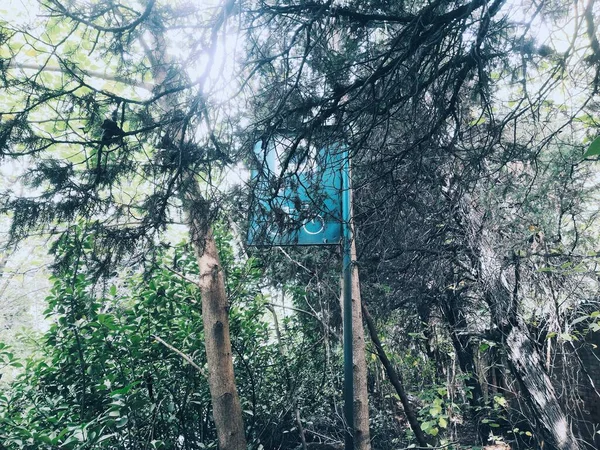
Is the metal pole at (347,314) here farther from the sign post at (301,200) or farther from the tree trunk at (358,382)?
the tree trunk at (358,382)

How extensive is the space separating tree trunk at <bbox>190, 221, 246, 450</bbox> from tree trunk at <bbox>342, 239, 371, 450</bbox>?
1129 mm

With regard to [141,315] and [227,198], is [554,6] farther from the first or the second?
[141,315]

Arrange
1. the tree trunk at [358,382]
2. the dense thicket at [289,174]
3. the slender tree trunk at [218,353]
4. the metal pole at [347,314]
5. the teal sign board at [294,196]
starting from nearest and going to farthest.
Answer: the dense thicket at [289,174] < the teal sign board at [294,196] < the metal pole at [347,314] < the tree trunk at [358,382] < the slender tree trunk at [218,353]

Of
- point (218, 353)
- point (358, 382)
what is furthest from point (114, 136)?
point (358, 382)

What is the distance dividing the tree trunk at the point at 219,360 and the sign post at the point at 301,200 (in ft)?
3.10

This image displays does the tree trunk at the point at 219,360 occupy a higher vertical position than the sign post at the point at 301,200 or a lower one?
lower

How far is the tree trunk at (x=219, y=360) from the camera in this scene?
3.71 meters

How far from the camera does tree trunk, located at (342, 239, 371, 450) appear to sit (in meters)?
3.49

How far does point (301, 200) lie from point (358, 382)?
187 cm

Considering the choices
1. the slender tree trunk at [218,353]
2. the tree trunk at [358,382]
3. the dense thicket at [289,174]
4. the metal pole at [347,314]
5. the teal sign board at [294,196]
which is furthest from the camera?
the slender tree trunk at [218,353]

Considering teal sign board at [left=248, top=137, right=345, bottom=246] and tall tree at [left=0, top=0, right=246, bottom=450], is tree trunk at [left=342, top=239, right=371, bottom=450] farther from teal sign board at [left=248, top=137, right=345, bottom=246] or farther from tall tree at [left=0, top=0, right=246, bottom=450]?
tall tree at [left=0, top=0, right=246, bottom=450]

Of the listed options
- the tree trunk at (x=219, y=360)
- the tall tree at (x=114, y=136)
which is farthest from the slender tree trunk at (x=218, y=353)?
the tall tree at (x=114, y=136)

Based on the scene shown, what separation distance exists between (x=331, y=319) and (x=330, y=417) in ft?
4.39

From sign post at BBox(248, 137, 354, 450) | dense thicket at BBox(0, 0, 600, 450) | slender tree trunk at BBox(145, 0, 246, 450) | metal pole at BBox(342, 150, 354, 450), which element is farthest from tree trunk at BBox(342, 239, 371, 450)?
slender tree trunk at BBox(145, 0, 246, 450)
